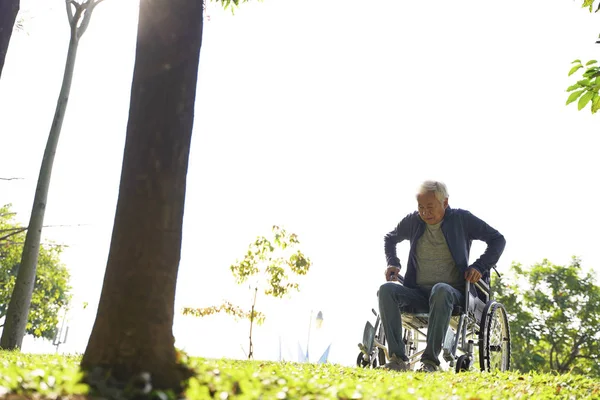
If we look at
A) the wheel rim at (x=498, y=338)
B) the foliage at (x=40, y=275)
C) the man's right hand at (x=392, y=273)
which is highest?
the foliage at (x=40, y=275)

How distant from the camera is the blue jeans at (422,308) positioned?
18.6 feet

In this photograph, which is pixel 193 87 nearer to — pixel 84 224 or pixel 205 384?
pixel 205 384

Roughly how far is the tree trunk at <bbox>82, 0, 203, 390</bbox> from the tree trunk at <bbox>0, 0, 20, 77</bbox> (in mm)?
2633

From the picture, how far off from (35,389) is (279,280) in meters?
16.8

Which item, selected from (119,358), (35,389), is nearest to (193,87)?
(119,358)

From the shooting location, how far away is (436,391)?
11.8ft

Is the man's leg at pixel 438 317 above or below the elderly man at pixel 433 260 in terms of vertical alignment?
below

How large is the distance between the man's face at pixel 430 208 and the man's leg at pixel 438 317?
71 cm

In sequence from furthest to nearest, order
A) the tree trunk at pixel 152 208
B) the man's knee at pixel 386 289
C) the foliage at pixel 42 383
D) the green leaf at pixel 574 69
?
the man's knee at pixel 386 289 → the green leaf at pixel 574 69 → the tree trunk at pixel 152 208 → the foliage at pixel 42 383

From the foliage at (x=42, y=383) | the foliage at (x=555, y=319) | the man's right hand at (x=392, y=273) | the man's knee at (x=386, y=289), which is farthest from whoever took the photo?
the foliage at (x=555, y=319)

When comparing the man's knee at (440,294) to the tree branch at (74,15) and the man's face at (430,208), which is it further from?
the tree branch at (74,15)

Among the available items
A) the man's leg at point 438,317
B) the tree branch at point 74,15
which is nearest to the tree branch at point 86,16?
the tree branch at point 74,15

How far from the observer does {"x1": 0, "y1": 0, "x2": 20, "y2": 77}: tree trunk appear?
5602 mm

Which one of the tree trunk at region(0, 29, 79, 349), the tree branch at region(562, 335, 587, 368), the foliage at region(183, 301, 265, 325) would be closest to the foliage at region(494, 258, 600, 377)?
the tree branch at region(562, 335, 587, 368)
